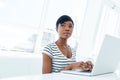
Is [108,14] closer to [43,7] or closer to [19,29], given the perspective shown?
[43,7]

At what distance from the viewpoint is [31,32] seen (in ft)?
12.8

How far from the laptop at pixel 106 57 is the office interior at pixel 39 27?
3.49 feet

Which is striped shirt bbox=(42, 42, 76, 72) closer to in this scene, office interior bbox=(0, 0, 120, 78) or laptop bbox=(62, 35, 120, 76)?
laptop bbox=(62, 35, 120, 76)

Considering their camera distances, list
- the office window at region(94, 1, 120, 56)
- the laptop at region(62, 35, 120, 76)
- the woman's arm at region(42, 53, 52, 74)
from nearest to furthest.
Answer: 1. the laptop at region(62, 35, 120, 76)
2. the woman's arm at region(42, 53, 52, 74)
3. the office window at region(94, 1, 120, 56)

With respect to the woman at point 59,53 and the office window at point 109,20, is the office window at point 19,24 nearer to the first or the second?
the office window at point 109,20

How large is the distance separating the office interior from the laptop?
1.06 meters

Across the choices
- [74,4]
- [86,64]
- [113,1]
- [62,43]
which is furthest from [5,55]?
[113,1]

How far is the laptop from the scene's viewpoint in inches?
Answer: 59.2

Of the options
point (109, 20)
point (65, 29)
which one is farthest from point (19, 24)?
point (109, 20)

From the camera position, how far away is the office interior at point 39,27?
2.76 m

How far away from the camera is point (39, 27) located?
3861 mm

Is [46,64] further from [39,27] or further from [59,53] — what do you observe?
[39,27]

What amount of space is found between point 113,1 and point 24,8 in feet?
6.61

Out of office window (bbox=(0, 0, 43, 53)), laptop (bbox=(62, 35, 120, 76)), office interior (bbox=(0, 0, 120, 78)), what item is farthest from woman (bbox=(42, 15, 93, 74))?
office window (bbox=(0, 0, 43, 53))
